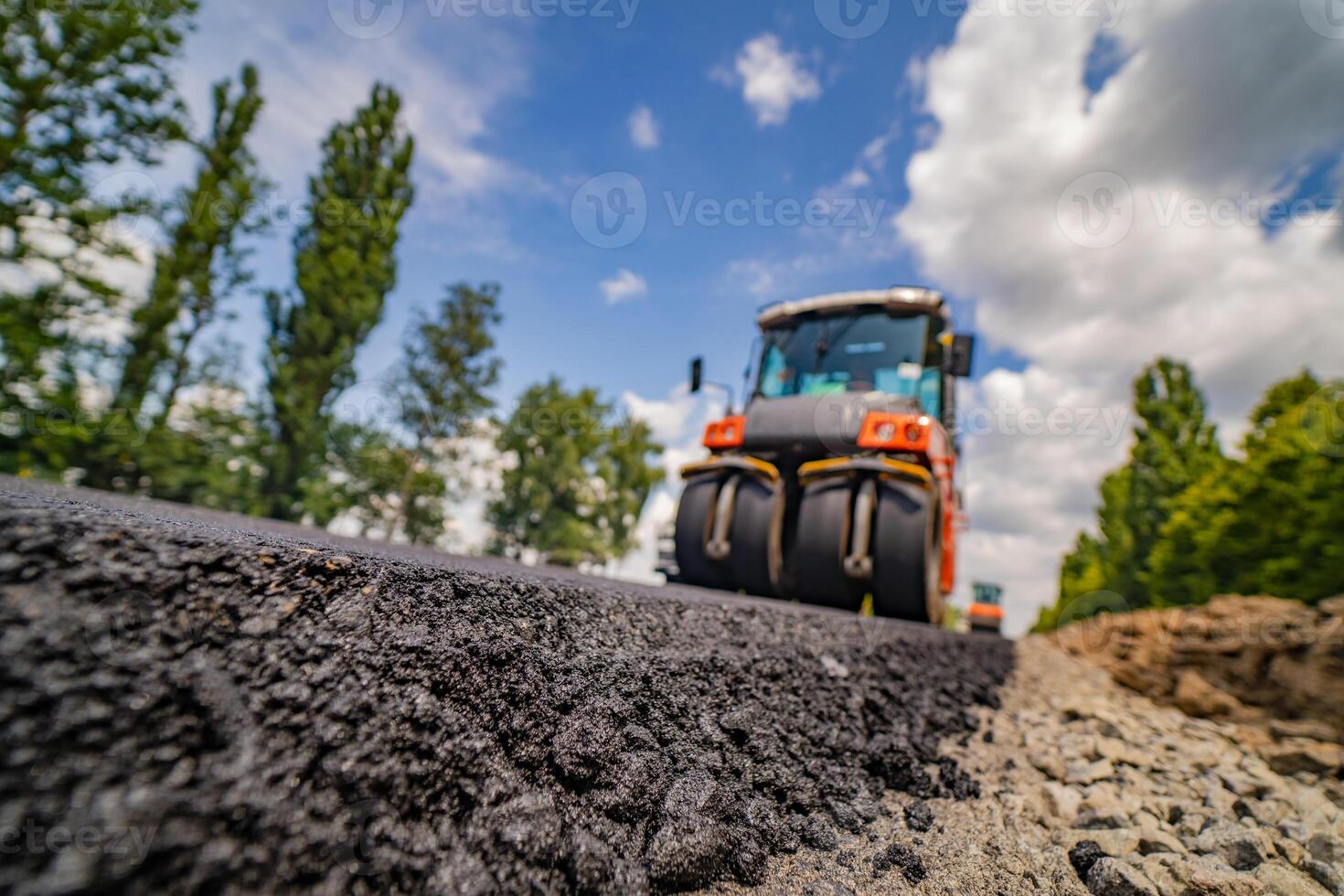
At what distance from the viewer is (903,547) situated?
3807 millimetres

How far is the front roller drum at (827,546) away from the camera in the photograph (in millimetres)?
3889

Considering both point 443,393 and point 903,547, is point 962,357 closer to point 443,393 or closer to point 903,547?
point 903,547

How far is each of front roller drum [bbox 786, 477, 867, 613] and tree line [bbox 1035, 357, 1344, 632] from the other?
16953 mm

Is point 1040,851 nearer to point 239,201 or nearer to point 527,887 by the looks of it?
point 527,887

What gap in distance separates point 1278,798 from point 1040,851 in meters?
2.00

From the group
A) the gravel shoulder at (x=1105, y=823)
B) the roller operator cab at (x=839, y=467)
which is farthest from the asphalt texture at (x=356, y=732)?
the roller operator cab at (x=839, y=467)

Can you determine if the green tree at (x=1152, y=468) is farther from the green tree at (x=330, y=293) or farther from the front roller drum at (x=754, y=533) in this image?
the green tree at (x=330, y=293)

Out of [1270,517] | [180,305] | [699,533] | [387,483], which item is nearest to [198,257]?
[180,305]

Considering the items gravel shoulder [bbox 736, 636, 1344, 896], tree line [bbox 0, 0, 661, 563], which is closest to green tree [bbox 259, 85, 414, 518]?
tree line [bbox 0, 0, 661, 563]

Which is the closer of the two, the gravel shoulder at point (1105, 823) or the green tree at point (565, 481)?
the gravel shoulder at point (1105, 823)

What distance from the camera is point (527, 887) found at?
3.57 feet

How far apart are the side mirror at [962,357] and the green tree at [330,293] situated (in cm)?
1493

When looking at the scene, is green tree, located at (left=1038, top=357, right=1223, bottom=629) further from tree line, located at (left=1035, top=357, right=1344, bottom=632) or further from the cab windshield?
the cab windshield

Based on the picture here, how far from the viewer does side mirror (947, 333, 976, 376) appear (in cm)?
508
